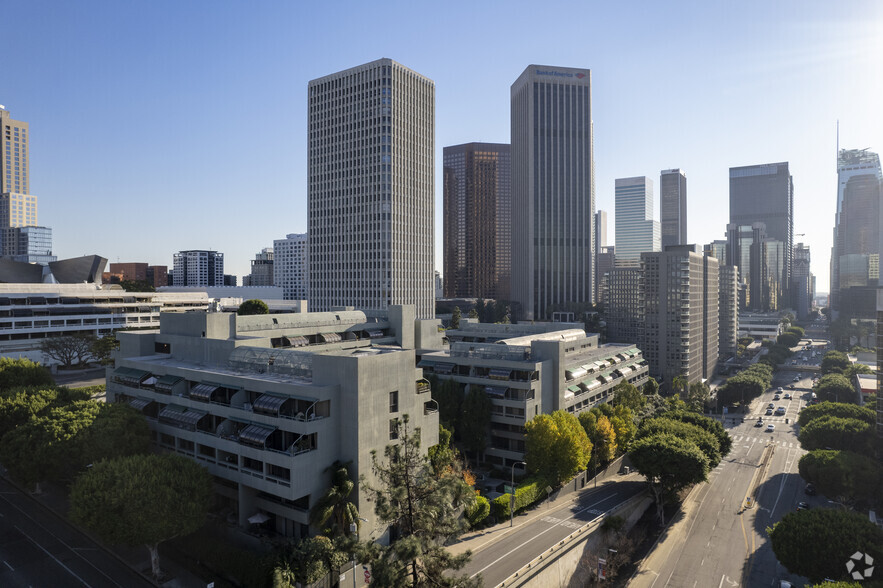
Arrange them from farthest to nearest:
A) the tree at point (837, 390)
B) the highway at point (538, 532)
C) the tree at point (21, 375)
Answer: the tree at point (837, 390) < the tree at point (21, 375) < the highway at point (538, 532)

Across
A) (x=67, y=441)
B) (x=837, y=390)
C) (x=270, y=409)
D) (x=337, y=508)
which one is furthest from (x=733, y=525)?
(x=837, y=390)

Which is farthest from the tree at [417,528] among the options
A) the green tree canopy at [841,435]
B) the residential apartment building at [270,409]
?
Answer: the green tree canopy at [841,435]

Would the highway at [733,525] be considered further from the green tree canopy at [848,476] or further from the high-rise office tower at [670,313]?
the high-rise office tower at [670,313]

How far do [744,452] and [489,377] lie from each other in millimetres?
79822

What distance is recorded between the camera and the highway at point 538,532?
59781 mm

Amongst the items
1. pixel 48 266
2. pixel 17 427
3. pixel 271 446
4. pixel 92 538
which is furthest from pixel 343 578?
pixel 48 266

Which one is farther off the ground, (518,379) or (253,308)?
(253,308)

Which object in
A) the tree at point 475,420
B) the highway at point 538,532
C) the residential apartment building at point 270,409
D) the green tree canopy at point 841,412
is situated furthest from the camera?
the green tree canopy at point 841,412

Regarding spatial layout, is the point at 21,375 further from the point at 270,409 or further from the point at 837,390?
the point at 837,390

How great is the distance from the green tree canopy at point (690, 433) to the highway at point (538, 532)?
36.2 ft

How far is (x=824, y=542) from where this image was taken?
58094 mm

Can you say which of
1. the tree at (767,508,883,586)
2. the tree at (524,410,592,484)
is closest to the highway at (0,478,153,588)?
the tree at (524,410,592,484)

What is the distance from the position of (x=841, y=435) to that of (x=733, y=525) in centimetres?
3747

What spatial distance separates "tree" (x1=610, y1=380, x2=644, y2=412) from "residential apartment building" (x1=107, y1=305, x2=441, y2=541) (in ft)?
165
